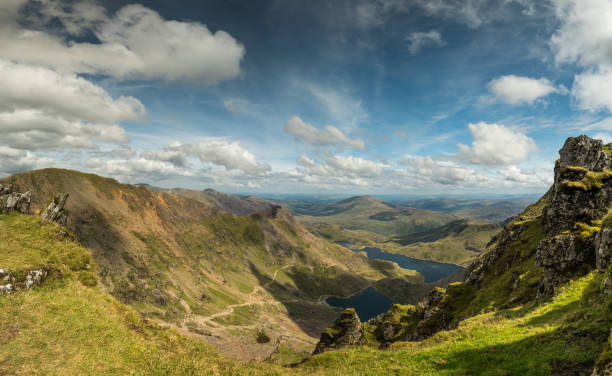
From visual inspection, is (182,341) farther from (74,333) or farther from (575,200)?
(575,200)

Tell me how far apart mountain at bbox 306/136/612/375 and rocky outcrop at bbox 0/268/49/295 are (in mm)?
34081

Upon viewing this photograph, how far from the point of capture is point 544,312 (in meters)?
28.2

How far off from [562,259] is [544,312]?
10001 millimetres

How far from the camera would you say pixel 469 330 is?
3059 centimetres

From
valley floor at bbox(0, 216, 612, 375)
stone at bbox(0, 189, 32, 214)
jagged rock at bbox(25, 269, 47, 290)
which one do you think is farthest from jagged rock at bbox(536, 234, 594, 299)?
stone at bbox(0, 189, 32, 214)

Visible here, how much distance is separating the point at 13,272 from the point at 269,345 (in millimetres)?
203561

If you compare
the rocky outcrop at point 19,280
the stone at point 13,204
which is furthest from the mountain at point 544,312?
the stone at point 13,204

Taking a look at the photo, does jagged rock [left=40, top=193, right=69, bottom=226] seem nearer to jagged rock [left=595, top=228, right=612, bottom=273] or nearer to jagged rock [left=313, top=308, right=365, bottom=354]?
jagged rock [left=313, top=308, right=365, bottom=354]

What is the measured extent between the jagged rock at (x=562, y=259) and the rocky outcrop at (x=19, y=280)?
208 feet

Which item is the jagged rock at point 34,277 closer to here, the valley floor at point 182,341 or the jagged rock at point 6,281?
the valley floor at point 182,341

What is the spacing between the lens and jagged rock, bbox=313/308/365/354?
7562 cm

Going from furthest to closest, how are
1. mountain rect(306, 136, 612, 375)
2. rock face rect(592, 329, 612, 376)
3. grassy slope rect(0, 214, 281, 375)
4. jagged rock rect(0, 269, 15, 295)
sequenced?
jagged rock rect(0, 269, 15, 295)
grassy slope rect(0, 214, 281, 375)
mountain rect(306, 136, 612, 375)
rock face rect(592, 329, 612, 376)

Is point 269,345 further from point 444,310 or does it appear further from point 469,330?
point 469,330

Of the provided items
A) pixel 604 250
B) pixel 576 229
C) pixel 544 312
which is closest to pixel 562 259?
pixel 604 250
